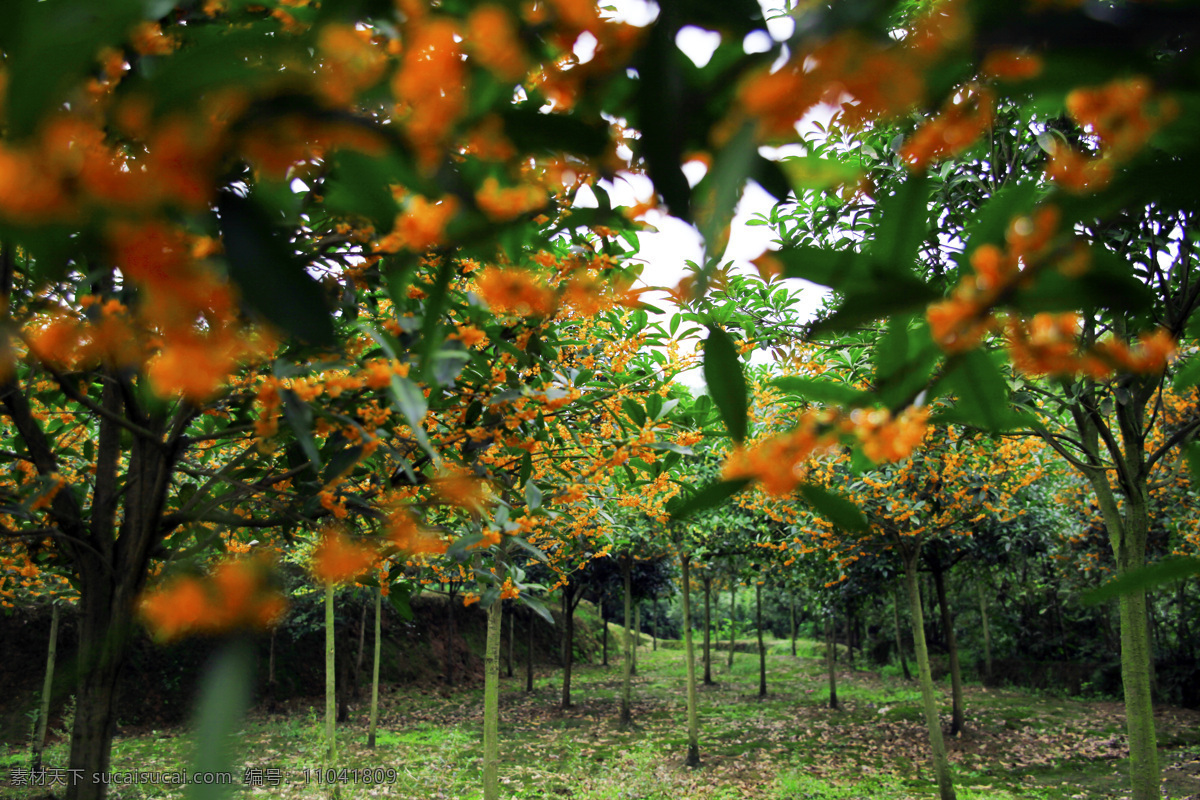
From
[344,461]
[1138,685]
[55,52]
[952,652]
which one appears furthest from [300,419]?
[952,652]

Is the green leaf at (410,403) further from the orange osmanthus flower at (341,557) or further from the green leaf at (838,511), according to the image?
the orange osmanthus flower at (341,557)

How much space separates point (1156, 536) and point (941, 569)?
15.2 ft

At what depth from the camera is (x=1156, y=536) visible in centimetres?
1073

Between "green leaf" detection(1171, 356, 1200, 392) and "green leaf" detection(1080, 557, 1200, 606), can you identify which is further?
"green leaf" detection(1171, 356, 1200, 392)

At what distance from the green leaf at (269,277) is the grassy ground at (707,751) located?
6.08 metres

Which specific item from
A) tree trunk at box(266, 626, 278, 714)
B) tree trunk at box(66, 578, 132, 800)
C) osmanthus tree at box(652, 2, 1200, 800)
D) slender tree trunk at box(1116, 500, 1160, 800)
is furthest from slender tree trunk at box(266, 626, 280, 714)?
osmanthus tree at box(652, 2, 1200, 800)

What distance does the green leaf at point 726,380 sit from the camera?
1.62ft

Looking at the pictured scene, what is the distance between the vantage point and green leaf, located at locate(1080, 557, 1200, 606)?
35cm

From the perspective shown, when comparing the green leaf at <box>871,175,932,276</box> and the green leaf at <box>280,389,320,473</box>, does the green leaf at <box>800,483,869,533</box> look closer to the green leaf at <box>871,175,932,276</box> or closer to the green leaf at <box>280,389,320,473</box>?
the green leaf at <box>871,175,932,276</box>

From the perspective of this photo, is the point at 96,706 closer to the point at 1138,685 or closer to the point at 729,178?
the point at 729,178

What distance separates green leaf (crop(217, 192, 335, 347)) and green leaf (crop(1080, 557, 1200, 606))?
44 centimetres

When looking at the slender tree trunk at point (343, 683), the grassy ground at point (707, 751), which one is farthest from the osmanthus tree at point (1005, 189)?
the slender tree trunk at point (343, 683)

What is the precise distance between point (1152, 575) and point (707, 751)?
409 inches

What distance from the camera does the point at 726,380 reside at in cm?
50
